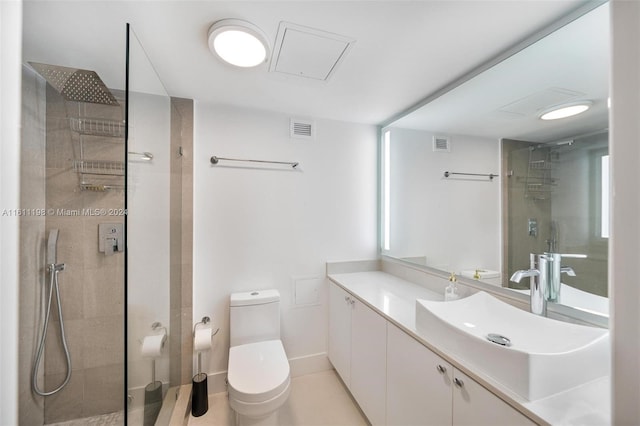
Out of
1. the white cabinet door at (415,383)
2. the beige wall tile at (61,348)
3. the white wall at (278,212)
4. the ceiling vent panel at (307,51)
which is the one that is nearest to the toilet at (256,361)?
the white wall at (278,212)

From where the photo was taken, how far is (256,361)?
5.11 ft

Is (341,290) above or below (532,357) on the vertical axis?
below

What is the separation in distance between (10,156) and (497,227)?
199 centimetres

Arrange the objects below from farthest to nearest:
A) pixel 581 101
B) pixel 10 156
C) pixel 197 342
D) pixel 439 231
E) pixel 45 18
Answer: pixel 439 231
pixel 197 342
pixel 581 101
pixel 45 18
pixel 10 156

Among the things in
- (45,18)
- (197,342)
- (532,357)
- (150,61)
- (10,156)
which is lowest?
(197,342)

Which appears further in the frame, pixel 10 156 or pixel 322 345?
pixel 322 345

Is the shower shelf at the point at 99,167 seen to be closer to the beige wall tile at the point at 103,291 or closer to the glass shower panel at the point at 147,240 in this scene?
the glass shower panel at the point at 147,240

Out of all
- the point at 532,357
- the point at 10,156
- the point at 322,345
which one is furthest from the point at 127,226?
the point at 322,345

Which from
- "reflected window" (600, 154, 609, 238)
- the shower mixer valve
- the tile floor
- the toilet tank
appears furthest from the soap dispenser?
the shower mixer valve

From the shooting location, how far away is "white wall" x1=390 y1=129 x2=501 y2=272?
5.04 ft

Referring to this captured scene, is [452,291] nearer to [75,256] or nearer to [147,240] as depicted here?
[147,240]

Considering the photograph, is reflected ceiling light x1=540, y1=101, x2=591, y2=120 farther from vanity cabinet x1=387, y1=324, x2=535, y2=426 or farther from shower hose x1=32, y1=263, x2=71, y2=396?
shower hose x1=32, y1=263, x2=71, y2=396

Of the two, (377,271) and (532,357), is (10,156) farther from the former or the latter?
(377,271)

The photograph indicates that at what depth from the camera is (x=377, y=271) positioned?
92.9 inches
